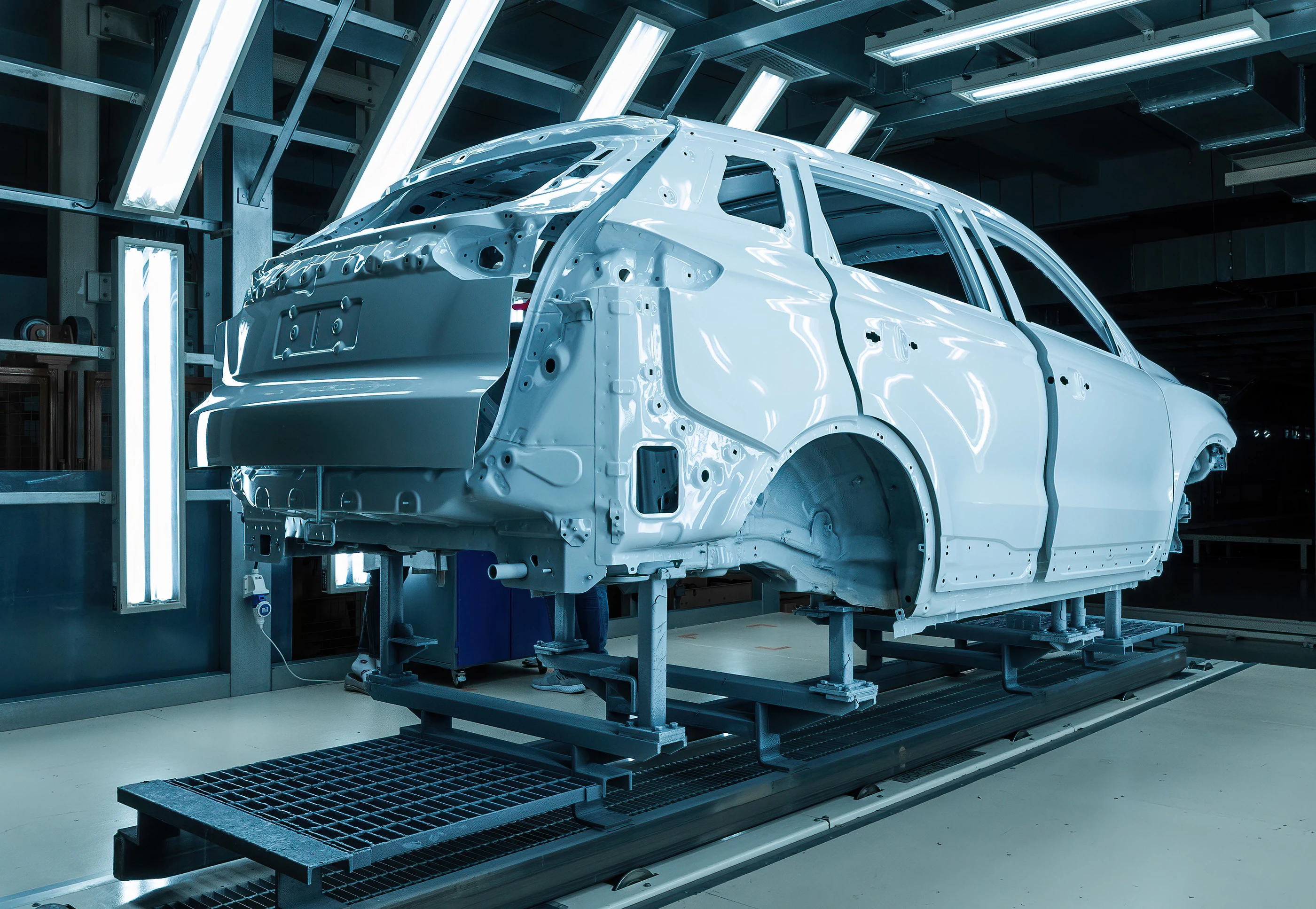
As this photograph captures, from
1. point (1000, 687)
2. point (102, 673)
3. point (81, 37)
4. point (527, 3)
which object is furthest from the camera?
point (527, 3)

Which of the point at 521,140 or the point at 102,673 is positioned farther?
the point at 102,673

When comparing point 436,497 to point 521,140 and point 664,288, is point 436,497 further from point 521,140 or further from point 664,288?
point 521,140

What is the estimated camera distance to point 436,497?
7.68ft

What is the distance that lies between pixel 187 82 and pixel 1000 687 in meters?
4.46

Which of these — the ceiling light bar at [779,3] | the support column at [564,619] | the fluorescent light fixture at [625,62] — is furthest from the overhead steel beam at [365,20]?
the support column at [564,619]

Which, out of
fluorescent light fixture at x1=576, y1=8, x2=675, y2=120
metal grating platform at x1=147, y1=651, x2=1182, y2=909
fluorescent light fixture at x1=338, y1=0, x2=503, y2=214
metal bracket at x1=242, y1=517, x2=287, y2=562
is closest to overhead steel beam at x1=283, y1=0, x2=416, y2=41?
fluorescent light fixture at x1=338, y1=0, x2=503, y2=214

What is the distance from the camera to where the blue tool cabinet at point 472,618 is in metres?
5.16

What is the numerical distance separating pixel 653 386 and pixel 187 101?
3390 millimetres

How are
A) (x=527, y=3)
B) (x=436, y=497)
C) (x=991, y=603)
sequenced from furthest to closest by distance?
(x=527, y=3), (x=991, y=603), (x=436, y=497)

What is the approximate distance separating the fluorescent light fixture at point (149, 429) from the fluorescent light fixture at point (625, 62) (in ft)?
7.72

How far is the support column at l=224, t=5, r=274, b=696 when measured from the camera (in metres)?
5.20

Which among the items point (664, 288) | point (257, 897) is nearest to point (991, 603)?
point (664, 288)

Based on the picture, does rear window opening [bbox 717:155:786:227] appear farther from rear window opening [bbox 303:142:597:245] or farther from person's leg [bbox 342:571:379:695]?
person's leg [bbox 342:571:379:695]

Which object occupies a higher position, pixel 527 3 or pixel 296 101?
pixel 527 3
